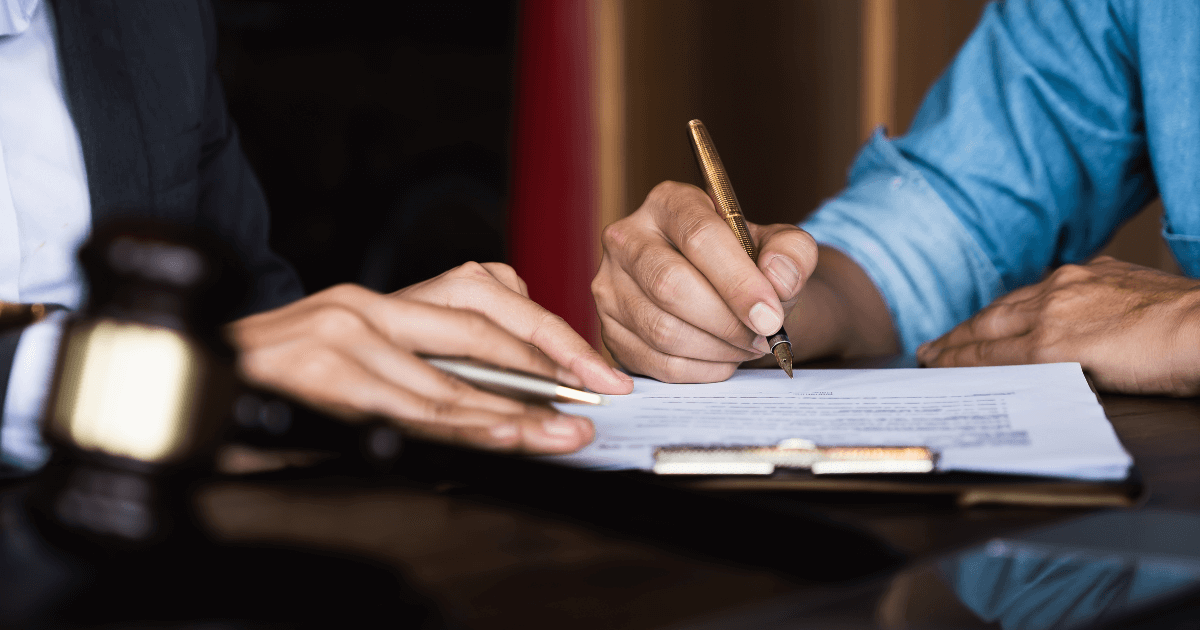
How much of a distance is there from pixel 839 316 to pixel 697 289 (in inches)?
10.5

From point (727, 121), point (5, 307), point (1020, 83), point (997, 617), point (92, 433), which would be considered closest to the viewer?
point (997, 617)

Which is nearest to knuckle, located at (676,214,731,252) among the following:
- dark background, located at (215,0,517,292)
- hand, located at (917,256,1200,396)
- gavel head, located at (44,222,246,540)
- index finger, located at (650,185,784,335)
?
index finger, located at (650,185,784,335)

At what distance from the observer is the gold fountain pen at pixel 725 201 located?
56 centimetres

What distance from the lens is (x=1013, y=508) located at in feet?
0.99

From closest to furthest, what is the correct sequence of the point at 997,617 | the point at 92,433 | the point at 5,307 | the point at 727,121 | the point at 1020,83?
1. the point at 997,617
2. the point at 92,433
3. the point at 5,307
4. the point at 1020,83
5. the point at 727,121

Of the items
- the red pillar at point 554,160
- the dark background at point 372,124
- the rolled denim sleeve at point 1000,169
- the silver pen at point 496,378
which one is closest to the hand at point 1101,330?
the rolled denim sleeve at point 1000,169

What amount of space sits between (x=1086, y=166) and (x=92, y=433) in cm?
101

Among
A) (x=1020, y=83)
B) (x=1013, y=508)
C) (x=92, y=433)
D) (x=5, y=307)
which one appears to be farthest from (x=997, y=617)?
(x=1020, y=83)

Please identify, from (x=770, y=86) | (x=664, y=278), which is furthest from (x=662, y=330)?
(x=770, y=86)

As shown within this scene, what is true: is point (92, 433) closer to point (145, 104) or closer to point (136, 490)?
point (136, 490)

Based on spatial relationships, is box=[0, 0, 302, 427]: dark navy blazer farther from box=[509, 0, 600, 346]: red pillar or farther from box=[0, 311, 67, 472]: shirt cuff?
box=[509, 0, 600, 346]: red pillar

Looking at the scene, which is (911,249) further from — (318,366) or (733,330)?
(318,366)

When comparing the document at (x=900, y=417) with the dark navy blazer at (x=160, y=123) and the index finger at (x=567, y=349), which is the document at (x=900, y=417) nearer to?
the index finger at (x=567, y=349)

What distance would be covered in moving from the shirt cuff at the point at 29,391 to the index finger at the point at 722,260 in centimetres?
39
